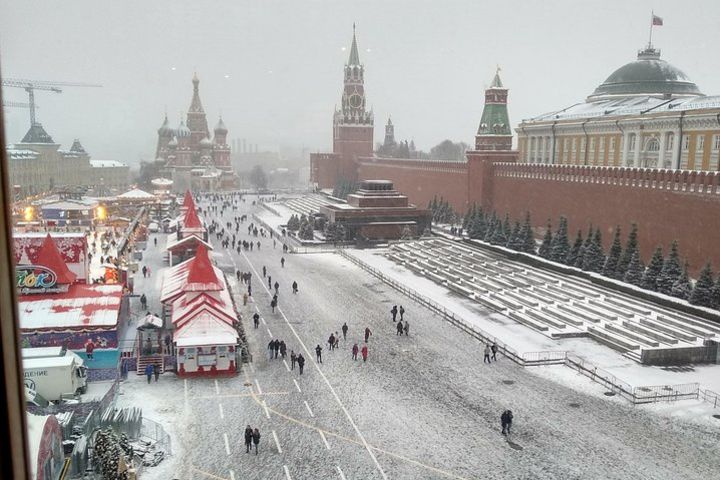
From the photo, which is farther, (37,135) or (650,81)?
(37,135)

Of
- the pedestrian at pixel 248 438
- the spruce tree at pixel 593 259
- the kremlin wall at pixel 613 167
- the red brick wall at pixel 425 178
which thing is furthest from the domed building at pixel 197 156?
the pedestrian at pixel 248 438

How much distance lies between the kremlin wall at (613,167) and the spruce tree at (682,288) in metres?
2.13

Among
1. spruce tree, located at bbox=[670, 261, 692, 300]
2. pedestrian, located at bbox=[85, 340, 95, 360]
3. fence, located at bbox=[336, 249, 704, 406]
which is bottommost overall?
fence, located at bbox=[336, 249, 704, 406]

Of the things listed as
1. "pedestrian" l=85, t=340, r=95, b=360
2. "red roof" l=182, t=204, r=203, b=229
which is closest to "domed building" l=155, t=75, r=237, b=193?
"red roof" l=182, t=204, r=203, b=229

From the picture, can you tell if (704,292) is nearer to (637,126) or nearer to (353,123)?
(637,126)

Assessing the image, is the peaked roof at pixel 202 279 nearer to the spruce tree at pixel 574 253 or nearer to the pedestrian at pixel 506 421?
the pedestrian at pixel 506 421

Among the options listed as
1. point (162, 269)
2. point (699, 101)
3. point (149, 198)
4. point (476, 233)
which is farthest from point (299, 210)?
point (699, 101)

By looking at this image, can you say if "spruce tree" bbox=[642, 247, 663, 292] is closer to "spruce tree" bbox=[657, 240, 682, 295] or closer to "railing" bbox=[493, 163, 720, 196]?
"spruce tree" bbox=[657, 240, 682, 295]

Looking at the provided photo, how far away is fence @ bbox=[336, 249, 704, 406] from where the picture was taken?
12.6 m

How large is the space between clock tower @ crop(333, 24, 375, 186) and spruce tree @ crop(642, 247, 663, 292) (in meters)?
45.0

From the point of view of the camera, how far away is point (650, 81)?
1554 inches

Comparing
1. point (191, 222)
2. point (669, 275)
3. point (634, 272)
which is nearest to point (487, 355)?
point (669, 275)

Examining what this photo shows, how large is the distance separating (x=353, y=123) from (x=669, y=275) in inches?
1847

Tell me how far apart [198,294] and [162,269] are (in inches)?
430
